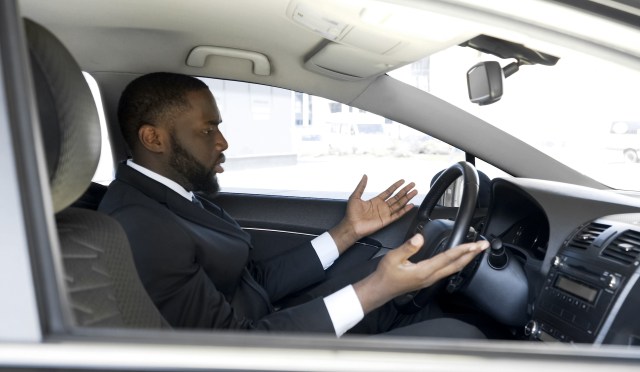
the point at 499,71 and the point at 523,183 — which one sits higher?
the point at 499,71

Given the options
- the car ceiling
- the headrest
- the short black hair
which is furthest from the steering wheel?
the headrest

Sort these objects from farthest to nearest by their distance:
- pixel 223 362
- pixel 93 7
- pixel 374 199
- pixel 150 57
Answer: pixel 374 199 < pixel 150 57 < pixel 93 7 < pixel 223 362

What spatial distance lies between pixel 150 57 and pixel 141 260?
0.97 metres

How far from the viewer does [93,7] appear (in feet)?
6.23

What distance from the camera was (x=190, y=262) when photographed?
173 centimetres

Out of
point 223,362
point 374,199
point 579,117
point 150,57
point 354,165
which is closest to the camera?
point 223,362

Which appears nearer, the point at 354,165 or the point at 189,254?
the point at 189,254

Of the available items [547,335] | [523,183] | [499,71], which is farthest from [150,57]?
[547,335]

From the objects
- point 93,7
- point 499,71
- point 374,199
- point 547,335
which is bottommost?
point 547,335

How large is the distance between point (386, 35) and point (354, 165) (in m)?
2.46

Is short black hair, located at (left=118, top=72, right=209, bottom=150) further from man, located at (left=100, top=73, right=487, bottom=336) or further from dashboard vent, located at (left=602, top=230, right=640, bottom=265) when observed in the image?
dashboard vent, located at (left=602, top=230, right=640, bottom=265)

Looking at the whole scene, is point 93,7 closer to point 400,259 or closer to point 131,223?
point 131,223

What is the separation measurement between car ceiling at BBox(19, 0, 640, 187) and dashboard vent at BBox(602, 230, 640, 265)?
2.08 ft

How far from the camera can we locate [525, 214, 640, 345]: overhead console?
1.47 meters
